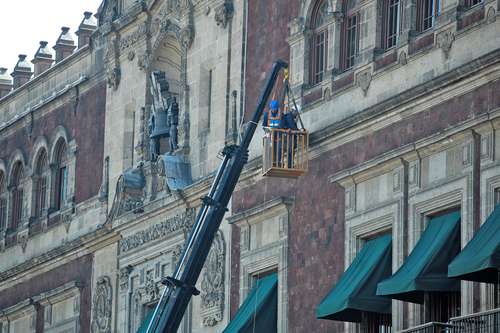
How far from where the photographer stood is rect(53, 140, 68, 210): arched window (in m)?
49.0

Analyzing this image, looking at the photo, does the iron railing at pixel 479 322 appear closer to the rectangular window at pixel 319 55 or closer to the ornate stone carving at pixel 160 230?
the rectangular window at pixel 319 55

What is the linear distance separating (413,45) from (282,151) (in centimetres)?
365

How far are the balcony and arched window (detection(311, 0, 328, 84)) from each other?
780 centimetres

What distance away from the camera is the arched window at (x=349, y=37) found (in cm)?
3672

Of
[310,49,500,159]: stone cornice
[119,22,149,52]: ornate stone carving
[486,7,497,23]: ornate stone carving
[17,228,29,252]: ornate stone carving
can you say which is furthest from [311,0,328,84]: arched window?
[17,228,29,252]: ornate stone carving

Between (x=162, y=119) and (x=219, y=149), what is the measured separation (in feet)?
10.3

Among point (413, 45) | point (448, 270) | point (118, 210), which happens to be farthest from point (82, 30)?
point (448, 270)

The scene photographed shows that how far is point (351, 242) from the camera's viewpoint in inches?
1389

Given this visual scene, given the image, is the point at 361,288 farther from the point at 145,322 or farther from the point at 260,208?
the point at 145,322

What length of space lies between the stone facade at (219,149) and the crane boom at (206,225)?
3.63ft

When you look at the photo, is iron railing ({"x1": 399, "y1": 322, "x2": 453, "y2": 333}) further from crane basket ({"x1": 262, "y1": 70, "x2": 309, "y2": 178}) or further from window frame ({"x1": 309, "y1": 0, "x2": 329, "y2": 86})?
window frame ({"x1": 309, "y1": 0, "x2": 329, "y2": 86})

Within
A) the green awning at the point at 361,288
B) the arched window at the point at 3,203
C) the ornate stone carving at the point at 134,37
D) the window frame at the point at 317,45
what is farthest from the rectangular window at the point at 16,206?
the green awning at the point at 361,288

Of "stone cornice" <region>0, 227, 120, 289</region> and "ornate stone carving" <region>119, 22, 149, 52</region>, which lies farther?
"stone cornice" <region>0, 227, 120, 289</region>

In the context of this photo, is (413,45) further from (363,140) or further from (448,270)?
(448,270)
